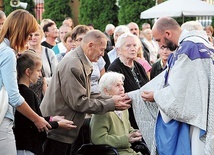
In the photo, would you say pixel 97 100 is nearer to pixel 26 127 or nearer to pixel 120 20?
pixel 26 127

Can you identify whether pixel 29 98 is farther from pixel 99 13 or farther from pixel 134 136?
pixel 99 13

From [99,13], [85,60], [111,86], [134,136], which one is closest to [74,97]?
[85,60]

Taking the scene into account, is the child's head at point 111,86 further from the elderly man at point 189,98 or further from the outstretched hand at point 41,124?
the outstretched hand at point 41,124

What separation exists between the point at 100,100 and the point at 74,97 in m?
0.31

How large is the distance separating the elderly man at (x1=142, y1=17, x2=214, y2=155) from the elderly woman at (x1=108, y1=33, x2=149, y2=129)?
2.58 meters

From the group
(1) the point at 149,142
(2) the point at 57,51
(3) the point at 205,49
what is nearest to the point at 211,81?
(3) the point at 205,49


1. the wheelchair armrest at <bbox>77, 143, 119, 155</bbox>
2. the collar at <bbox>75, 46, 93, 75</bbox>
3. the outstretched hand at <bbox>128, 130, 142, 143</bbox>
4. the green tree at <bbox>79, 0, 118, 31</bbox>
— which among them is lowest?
the wheelchair armrest at <bbox>77, 143, 119, 155</bbox>

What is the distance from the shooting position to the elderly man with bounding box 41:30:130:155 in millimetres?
6504

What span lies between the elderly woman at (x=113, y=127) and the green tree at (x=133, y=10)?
18537mm

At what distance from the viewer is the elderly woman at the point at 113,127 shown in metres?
6.88

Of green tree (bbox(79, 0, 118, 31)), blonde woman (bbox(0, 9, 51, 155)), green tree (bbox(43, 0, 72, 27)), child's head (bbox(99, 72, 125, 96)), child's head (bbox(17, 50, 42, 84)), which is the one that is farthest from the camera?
green tree (bbox(43, 0, 72, 27))

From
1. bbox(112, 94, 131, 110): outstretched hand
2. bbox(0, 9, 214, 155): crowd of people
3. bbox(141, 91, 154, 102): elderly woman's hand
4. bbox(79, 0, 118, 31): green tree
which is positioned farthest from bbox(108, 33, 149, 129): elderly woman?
bbox(79, 0, 118, 31): green tree

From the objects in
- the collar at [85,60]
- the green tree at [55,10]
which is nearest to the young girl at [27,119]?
the collar at [85,60]

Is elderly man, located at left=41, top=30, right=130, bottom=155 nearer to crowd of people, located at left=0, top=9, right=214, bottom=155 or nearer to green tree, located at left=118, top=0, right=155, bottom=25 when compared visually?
crowd of people, located at left=0, top=9, right=214, bottom=155
